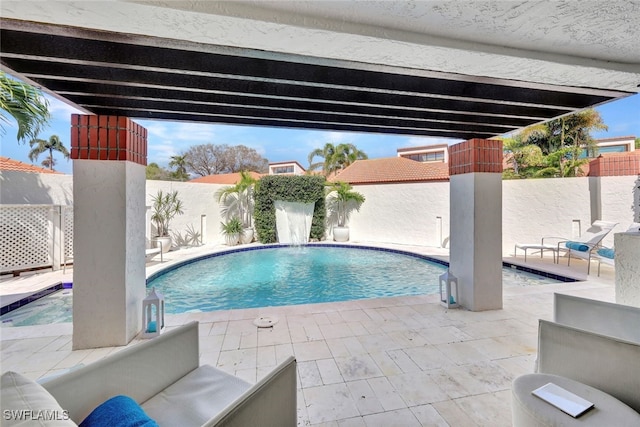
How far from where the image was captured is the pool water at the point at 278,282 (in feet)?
17.7

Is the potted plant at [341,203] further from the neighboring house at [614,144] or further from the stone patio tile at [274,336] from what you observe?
the neighboring house at [614,144]

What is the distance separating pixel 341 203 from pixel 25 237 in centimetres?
1021

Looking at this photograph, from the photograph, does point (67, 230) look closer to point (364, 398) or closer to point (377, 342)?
point (377, 342)

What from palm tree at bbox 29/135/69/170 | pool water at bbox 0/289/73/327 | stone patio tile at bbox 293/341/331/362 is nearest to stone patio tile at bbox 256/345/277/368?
stone patio tile at bbox 293/341/331/362

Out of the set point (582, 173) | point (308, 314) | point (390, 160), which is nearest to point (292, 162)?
point (390, 160)

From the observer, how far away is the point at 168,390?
6.19 ft

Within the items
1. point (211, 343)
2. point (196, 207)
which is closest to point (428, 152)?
point (196, 207)

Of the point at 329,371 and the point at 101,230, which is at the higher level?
the point at 101,230

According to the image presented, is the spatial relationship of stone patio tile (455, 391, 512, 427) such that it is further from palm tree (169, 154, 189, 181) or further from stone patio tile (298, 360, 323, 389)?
palm tree (169, 154, 189, 181)

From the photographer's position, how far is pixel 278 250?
440 inches

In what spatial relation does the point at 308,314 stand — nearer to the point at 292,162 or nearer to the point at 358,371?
the point at 358,371

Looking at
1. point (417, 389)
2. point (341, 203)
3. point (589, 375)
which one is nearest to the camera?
point (589, 375)

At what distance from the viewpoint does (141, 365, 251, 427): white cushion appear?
5.35 ft

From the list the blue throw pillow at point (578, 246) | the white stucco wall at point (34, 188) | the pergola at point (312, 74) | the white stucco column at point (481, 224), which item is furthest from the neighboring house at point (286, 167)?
the pergola at point (312, 74)
